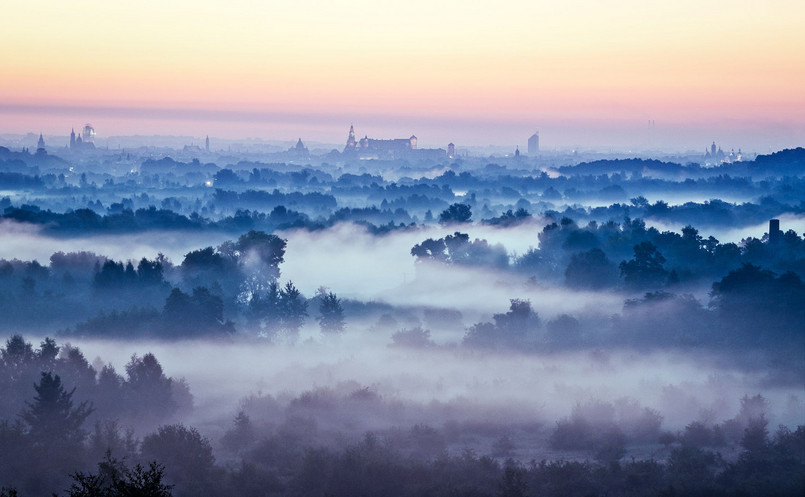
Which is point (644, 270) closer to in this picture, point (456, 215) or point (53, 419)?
point (53, 419)

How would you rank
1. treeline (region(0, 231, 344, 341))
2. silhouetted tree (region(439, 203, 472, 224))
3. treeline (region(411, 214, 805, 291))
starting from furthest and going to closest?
silhouetted tree (region(439, 203, 472, 224)) → treeline (region(411, 214, 805, 291)) → treeline (region(0, 231, 344, 341))

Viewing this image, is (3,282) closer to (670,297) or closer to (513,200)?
(670,297)

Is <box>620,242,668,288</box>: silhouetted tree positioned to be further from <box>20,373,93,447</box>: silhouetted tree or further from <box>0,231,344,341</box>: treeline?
<box>20,373,93,447</box>: silhouetted tree

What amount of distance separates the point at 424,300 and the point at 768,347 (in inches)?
1258

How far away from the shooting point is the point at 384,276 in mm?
98188

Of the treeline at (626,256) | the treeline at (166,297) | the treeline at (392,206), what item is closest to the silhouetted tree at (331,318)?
the treeline at (166,297)

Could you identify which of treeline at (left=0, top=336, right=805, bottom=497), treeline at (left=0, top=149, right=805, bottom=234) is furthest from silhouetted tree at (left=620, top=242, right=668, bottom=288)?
treeline at (left=0, top=149, right=805, bottom=234)

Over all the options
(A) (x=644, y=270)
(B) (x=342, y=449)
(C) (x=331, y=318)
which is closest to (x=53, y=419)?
(B) (x=342, y=449)

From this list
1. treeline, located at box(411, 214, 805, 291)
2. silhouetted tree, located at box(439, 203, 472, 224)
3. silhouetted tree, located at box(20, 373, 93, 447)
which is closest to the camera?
silhouetted tree, located at box(20, 373, 93, 447)

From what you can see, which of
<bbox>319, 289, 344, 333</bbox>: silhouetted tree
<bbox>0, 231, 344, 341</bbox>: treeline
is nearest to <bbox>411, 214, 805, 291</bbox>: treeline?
<bbox>0, 231, 344, 341</bbox>: treeline

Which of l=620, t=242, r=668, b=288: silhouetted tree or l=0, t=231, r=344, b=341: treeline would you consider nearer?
l=0, t=231, r=344, b=341: treeline

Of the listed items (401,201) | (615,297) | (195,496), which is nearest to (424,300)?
(615,297)

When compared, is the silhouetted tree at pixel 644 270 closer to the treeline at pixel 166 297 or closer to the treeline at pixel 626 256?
the treeline at pixel 626 256

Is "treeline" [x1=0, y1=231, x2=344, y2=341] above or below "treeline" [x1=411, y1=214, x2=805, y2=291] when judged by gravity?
below
